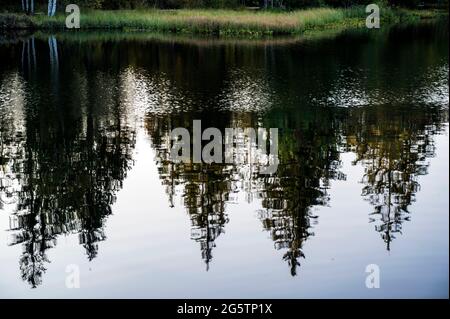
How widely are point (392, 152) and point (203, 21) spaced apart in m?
49.0

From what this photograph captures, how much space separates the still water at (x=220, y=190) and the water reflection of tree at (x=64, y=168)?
0.06 m

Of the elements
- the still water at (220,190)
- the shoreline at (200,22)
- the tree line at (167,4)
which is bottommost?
the still water at (220,190)

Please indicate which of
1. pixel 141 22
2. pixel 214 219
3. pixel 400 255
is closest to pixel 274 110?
pixel 214 219

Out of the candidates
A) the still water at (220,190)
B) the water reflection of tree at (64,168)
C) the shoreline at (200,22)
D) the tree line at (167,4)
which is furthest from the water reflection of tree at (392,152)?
the tree line at (167,4)

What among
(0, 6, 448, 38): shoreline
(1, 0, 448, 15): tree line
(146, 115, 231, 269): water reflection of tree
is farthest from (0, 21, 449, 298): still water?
(1, 0, 448, 15): tree line

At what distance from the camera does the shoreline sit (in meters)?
67.2

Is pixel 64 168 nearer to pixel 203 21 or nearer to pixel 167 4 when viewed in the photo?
pixel 203 21

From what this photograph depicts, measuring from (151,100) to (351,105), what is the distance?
8.80 meters

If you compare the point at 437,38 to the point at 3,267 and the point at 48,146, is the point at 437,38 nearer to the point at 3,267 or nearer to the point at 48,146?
the point at 48,146

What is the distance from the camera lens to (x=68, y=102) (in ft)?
103

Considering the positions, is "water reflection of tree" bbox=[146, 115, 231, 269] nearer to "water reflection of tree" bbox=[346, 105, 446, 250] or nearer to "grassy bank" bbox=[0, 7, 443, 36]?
"water reflection of tree" bbox=[346, 105, 446, 250]

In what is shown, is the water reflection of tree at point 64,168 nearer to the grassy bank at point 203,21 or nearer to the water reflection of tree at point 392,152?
the water reflection of tree at point 392,152

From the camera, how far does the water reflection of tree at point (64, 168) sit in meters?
16.3
